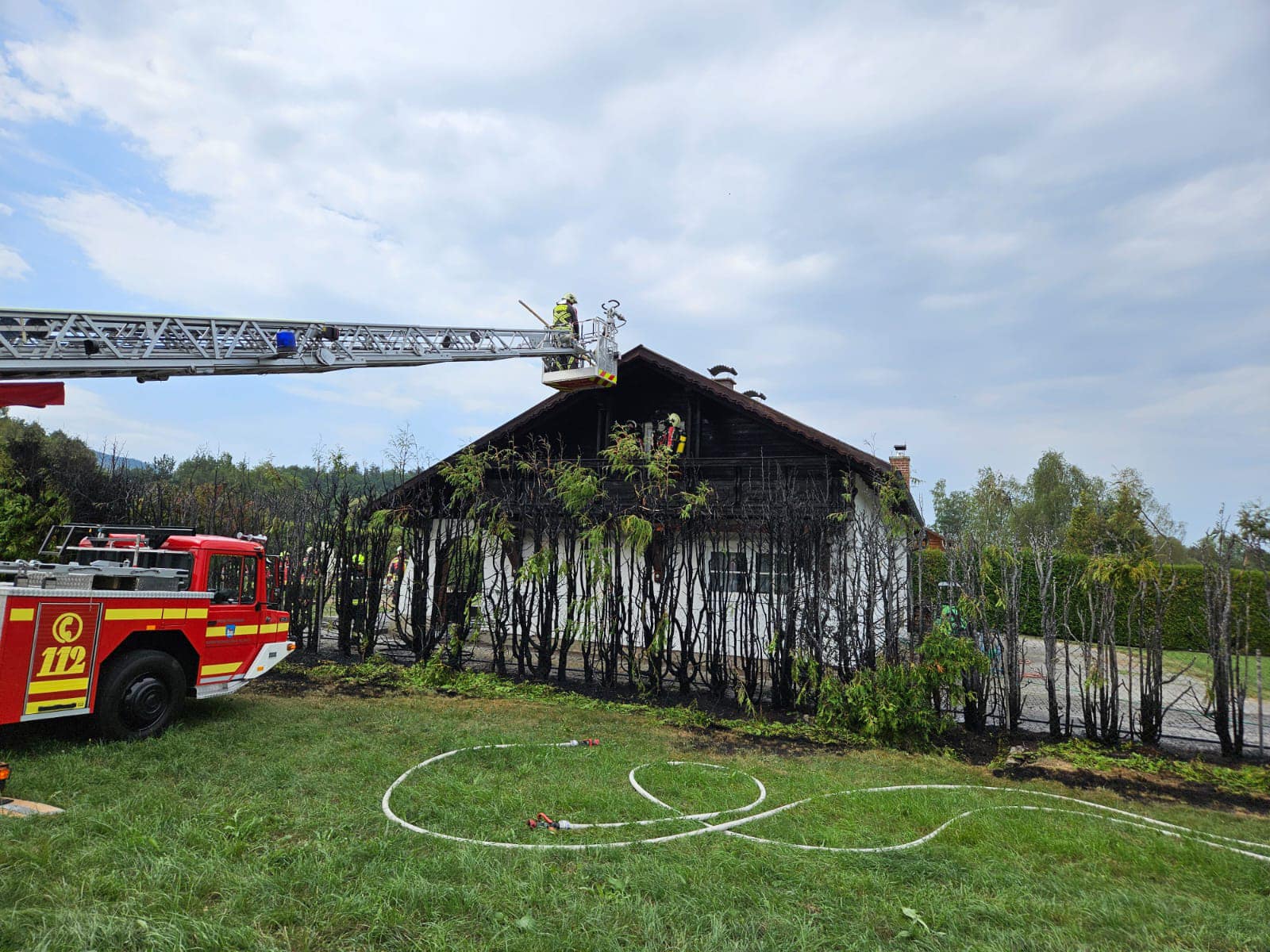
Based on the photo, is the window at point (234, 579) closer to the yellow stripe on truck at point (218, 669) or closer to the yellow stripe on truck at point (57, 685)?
the yellow stripe on truck at point (218, 669)

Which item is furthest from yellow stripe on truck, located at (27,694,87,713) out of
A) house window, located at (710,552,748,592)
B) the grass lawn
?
house window, located at (710,552,748,592)

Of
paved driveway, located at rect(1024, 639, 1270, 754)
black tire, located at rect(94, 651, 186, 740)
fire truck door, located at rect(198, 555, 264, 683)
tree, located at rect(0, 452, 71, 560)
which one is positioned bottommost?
paved driveway, located at rect(1024, 639, 1270, 754)

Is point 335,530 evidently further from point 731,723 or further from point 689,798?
point 689,798

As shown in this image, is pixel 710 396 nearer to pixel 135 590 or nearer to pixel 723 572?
pixel 723 572

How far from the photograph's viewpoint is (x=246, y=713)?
7996 mm

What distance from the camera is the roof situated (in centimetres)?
1370

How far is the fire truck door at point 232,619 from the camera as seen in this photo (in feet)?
24.3

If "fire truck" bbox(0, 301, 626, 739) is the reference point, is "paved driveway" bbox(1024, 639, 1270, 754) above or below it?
below

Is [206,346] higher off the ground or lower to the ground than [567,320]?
lower

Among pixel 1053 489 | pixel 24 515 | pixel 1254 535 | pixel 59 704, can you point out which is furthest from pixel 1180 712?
pixel 1053 489

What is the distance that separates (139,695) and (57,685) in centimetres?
77

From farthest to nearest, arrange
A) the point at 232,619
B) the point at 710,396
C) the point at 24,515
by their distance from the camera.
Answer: the point at 710,396 < the point at 24,515 < the point at 232,619

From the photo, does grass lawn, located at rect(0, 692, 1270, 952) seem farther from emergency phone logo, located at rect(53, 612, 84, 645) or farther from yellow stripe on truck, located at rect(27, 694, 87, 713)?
emergency phone logo, located at rect(53, 612, 84, 645)

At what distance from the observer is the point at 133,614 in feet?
21.5
